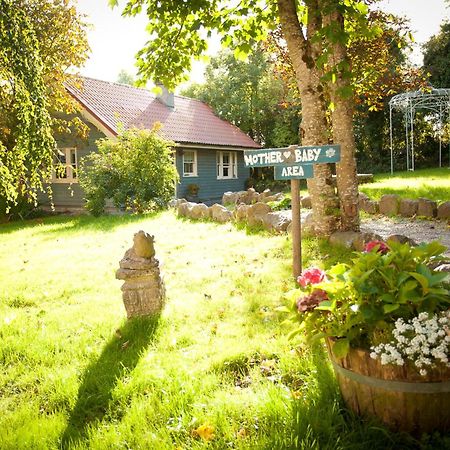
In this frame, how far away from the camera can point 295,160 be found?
4.03 m

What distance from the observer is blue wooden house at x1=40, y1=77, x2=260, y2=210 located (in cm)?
1759

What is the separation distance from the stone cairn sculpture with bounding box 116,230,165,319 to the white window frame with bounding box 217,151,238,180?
58.8 ft

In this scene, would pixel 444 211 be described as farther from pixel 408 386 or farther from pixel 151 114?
pixel 151 114

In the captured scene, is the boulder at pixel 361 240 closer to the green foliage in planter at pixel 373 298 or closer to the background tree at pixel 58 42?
the green foliage in planter at pixel 373 298

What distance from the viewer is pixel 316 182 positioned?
6.80m

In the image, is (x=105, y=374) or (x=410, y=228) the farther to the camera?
(x=410, y=228)

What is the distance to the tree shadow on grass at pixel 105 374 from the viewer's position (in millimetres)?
2703

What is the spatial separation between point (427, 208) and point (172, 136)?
40.0ft

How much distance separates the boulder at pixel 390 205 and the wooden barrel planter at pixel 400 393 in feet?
27.6

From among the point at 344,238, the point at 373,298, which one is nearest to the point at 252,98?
the point at 344,238

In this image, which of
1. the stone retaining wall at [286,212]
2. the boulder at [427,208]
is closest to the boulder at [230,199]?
the stone retaining wall at [286,212]

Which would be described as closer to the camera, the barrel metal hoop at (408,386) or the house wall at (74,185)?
the barrel metal hoop at (408,386)

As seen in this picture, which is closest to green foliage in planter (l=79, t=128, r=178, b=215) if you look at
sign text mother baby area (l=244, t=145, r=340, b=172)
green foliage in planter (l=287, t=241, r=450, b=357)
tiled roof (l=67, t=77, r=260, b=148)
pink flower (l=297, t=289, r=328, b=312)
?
tiled roof (l=67, t=77, r=260, b=148)

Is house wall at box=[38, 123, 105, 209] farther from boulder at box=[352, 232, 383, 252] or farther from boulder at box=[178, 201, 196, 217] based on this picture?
boulder at box=[352, 232, 383, 252]
